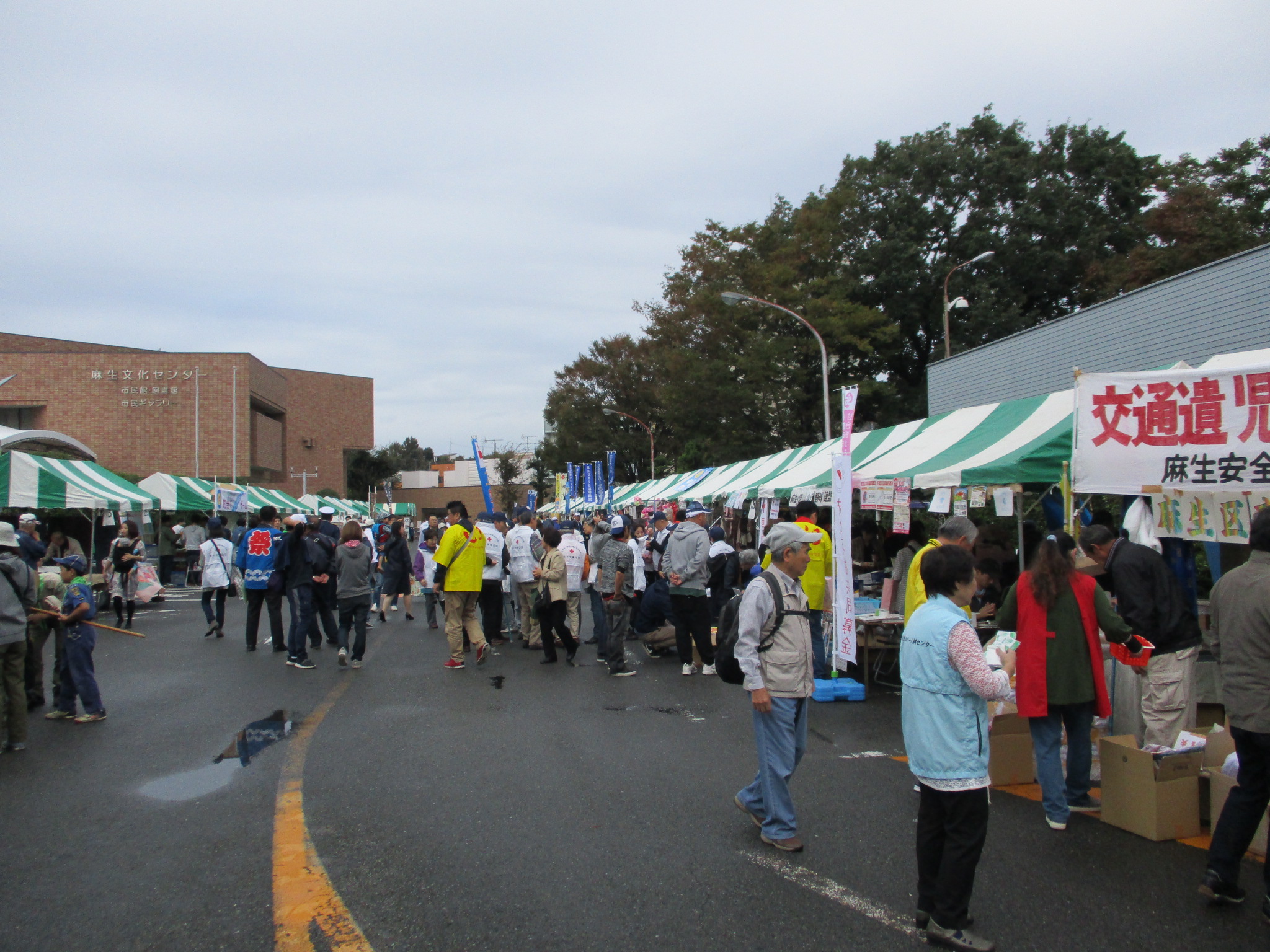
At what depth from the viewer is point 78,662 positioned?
722cm

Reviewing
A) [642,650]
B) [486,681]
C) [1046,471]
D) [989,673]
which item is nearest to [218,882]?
[989,673]

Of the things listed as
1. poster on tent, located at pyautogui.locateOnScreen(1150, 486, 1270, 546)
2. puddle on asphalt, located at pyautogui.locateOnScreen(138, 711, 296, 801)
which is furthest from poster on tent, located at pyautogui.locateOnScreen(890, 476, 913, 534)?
puddle on asphalt, located at pyautogui.locateOnScreen(138, 711, 296, 801)

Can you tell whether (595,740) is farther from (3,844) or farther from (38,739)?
(38,739)

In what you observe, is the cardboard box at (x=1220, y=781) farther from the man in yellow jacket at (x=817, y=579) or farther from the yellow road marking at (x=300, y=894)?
the yellow road marking at (x=300, y=894)

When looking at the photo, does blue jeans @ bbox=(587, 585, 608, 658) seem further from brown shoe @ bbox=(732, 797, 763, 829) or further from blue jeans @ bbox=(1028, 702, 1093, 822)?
blue jeans @ bbox=(1028, 702, 1093, 822)

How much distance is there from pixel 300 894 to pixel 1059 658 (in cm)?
399

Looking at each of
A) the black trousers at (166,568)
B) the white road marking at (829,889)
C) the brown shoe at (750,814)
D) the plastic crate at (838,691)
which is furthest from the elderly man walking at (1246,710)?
the black trousers at (166,568)

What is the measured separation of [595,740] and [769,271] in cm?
2624

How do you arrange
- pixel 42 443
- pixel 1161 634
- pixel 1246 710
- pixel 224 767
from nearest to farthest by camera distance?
pixel 1246 710, pixel 1161 634, pixel 224 767, pixel 42 443

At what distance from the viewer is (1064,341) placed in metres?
17.3

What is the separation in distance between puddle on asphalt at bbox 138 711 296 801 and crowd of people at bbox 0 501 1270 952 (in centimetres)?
150

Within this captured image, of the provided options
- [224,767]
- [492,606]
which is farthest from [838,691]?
[224,767]

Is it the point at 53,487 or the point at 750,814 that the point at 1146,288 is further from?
the point at 53,487

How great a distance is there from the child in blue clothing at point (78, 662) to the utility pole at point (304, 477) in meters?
67.0
